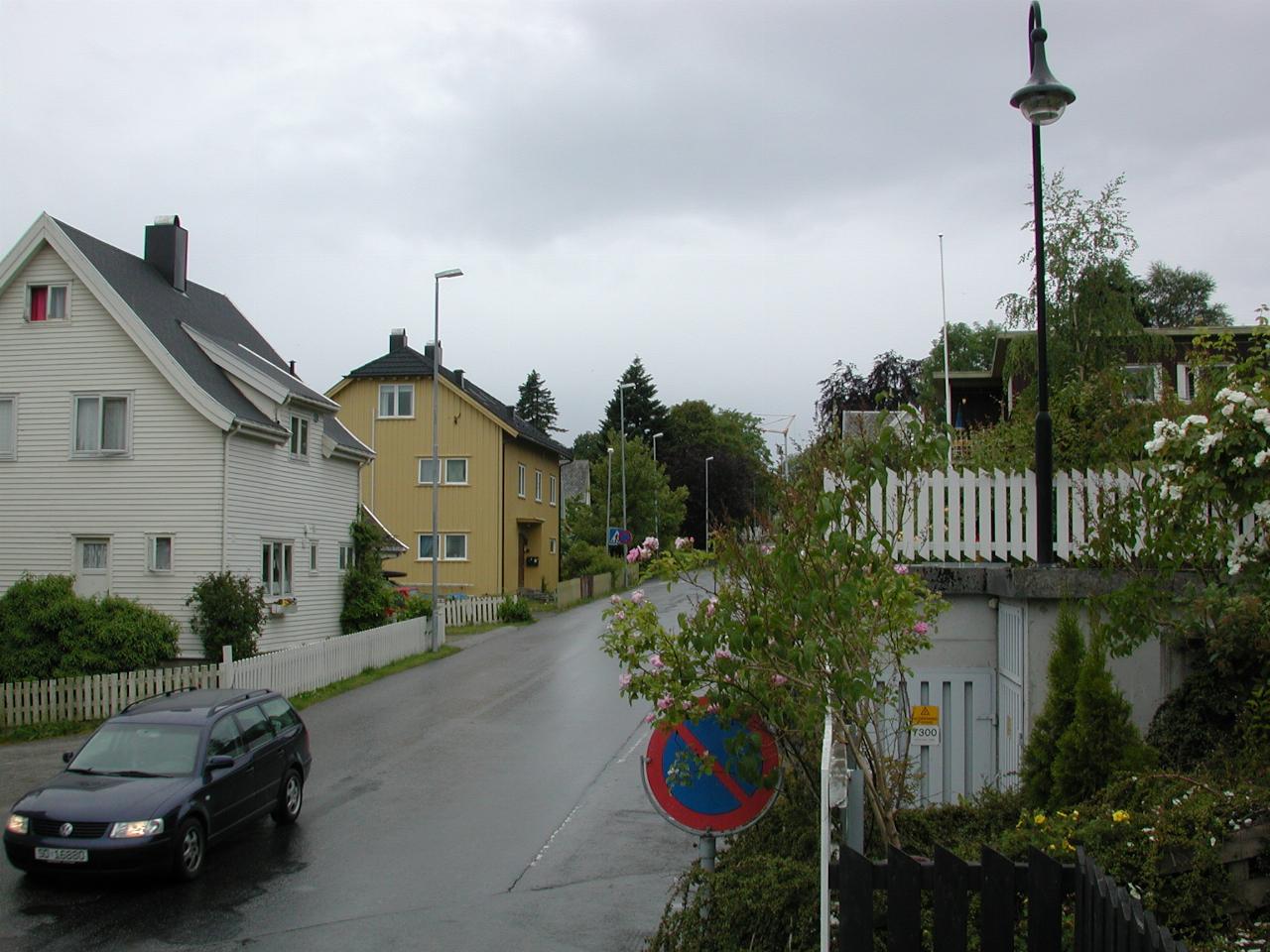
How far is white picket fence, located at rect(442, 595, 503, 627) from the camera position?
37.9 meters

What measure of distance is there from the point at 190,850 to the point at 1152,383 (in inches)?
623

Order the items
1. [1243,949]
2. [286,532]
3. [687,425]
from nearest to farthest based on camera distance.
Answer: [1243,949] < [286,532] < [687,425]

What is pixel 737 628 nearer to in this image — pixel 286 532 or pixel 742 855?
pixel 742 855

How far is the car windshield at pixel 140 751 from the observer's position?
11.4 m

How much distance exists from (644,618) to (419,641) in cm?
2404

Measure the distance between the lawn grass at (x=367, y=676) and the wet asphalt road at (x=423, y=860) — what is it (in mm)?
2350

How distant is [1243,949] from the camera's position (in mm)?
5461

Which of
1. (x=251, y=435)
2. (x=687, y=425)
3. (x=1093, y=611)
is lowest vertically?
(x=1093, y=611)

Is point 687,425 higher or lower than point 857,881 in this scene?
higher

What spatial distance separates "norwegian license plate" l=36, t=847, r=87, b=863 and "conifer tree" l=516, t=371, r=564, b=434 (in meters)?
109

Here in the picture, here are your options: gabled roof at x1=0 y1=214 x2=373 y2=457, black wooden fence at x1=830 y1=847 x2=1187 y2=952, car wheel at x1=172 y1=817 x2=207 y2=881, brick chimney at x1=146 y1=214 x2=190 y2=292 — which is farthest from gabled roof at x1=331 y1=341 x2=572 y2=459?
black wooden fence at x1=830 y1=847 x2=1187 y2=952

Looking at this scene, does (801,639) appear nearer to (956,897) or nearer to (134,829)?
(956,897)

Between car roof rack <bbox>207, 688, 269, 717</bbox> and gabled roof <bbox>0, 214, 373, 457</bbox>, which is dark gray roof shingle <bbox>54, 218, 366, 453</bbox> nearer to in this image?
gabled roof <bbox>0, 214, 373, 457</bbox>

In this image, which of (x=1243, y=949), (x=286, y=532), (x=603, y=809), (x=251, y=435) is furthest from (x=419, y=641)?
(x=1243, y=949)
